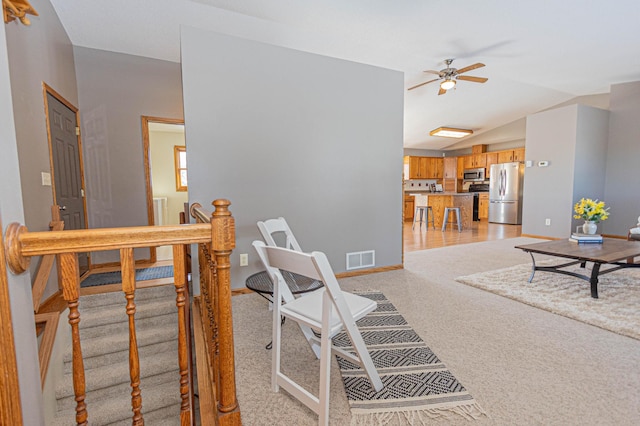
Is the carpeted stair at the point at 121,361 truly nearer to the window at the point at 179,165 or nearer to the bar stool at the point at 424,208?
the window at the point at 179,165

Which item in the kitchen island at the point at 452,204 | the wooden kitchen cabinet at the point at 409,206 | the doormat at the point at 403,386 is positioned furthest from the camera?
the wooden kitchen cabinet at the point at 409,206

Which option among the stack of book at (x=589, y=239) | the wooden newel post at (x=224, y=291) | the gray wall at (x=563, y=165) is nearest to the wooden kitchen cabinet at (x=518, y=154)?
the gray wall at (x=563, y=165)

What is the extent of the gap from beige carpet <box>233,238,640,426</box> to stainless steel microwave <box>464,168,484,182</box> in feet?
24.2

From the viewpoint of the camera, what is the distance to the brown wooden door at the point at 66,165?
297 cm

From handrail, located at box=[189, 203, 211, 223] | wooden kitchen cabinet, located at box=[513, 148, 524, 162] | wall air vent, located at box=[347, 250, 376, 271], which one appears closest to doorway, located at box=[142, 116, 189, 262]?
wall air vent, located at box=[347, 250, 376, 271]

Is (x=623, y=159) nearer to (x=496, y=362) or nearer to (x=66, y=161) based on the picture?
(x=496, y=362)

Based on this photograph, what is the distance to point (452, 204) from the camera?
289 inches

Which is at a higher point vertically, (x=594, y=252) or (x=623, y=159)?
(x=623, y=159)

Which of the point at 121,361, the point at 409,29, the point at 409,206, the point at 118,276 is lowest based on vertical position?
the point at 121,361

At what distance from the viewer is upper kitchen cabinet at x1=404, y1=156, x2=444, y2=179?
977 cm

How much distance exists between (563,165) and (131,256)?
7.04 m

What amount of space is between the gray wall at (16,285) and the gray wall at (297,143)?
1.83 m

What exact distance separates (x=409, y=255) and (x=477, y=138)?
654 centimetres

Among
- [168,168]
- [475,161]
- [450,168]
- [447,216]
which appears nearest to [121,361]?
[168,168]
